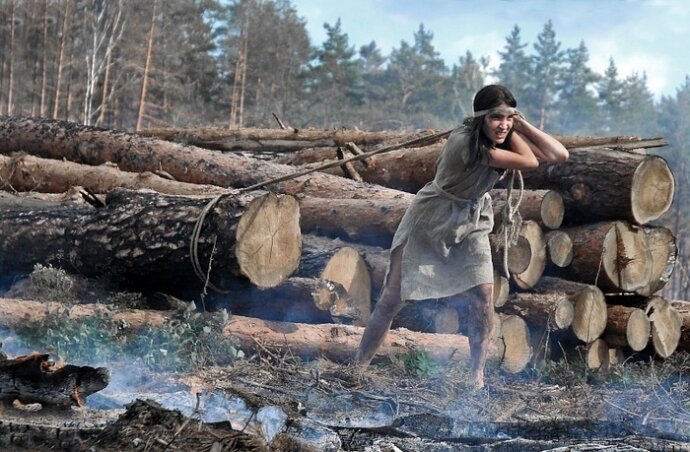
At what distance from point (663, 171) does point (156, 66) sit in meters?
11.3

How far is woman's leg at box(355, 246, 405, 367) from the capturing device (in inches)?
147

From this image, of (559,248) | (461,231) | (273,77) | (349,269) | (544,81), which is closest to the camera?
(461,231)

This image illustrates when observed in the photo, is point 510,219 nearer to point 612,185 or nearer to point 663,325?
point 612,185

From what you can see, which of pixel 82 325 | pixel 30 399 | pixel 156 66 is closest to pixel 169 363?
pixel 82 325

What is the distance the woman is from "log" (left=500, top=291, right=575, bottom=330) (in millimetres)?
1038

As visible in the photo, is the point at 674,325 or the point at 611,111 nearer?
the point at 674,325

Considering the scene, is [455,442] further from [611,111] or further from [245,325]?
[611,111]

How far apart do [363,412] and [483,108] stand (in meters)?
1.40

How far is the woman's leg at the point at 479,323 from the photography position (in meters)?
3.67

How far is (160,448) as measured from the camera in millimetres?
2281

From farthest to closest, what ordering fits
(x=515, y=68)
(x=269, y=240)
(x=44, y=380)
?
(x=515, y=68), (x=269, y=240), (x=44, y=380)

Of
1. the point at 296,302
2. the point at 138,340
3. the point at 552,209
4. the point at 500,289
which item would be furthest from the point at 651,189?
the point at 138,340

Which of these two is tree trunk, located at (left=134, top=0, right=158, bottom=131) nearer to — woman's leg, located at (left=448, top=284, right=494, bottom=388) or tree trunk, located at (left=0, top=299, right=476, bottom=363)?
tree trunk, located at (left=0, top=299, right=476, bottom=363)

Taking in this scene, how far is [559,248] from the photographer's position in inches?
195
